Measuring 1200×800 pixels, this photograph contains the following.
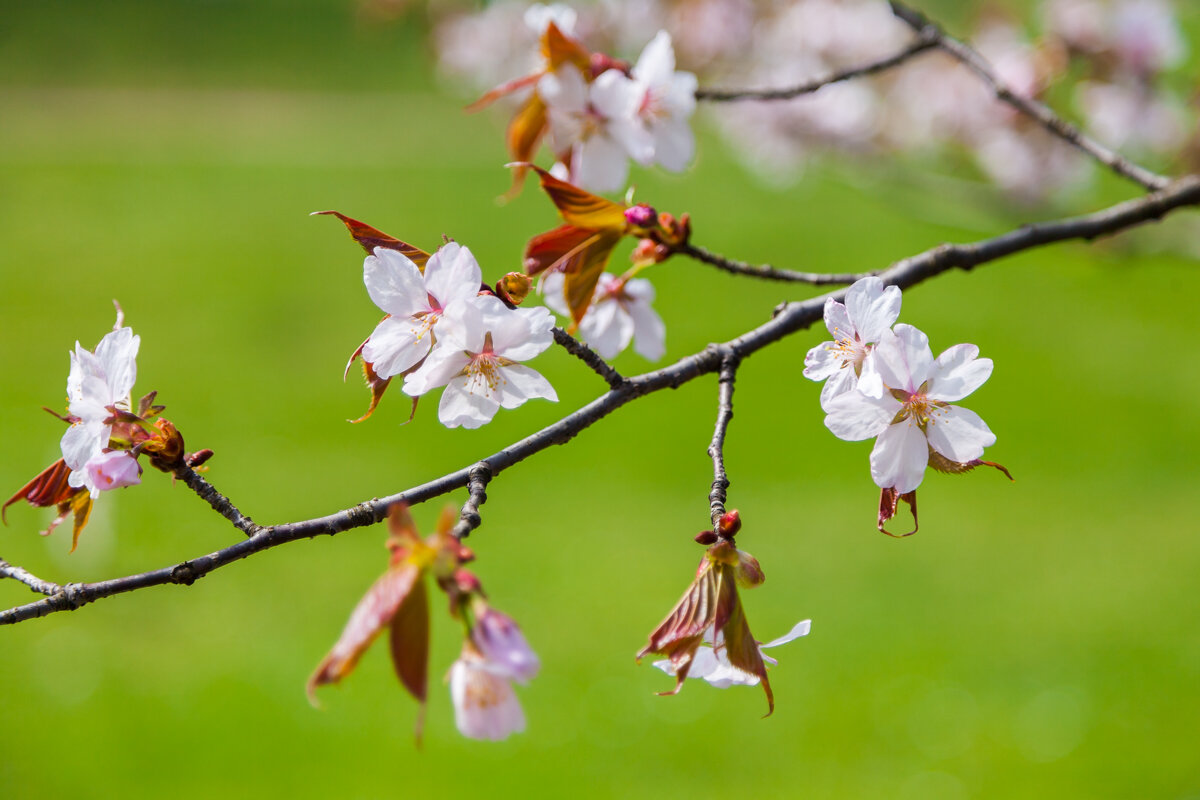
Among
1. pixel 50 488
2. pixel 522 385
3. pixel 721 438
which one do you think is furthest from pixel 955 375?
pixel 50 488

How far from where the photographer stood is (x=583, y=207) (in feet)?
2.25

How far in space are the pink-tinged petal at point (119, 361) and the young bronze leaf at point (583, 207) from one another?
279 mm

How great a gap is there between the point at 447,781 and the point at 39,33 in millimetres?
13103

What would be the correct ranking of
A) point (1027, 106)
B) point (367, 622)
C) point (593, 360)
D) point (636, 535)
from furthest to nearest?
→ point (636, 535) < point (1027, 106) < point (593, 360) < point (367, 622)

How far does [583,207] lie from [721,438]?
0.60ft

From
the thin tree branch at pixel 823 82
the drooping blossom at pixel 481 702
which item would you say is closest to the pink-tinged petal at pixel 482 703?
the drooping blossom at pixel 481 702

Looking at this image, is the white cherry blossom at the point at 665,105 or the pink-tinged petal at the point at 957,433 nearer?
the pink-tinged petal at the point at 957,433

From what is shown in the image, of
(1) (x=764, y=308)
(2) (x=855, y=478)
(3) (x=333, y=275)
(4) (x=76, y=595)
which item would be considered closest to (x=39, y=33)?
(3) (x=333, y=275)

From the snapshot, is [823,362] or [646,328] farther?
[646,328]

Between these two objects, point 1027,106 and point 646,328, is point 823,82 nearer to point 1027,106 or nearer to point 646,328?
point 1027,106

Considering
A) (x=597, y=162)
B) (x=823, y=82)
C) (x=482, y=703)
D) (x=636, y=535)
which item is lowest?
(x=482, y=703)

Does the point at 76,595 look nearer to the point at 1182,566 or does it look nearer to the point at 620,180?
the point at 620,180

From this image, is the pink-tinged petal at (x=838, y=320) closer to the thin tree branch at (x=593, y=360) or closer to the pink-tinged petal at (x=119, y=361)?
the thin tree branch at (x=593, y=360)

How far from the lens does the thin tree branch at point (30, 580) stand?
0.60m
